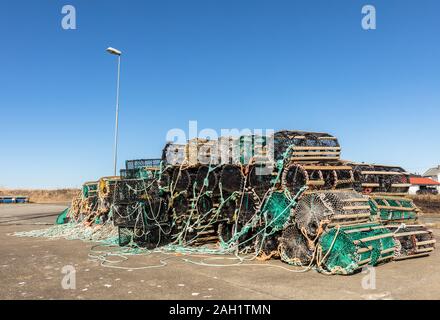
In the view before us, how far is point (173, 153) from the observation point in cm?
1033

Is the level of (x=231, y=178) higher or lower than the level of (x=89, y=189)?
higher

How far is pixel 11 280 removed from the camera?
621 centimetres

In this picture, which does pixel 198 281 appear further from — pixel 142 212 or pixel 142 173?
pixel 142 173

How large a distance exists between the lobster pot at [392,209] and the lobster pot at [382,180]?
0.45 m

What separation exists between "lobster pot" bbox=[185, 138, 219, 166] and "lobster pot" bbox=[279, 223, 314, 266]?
3017 mm

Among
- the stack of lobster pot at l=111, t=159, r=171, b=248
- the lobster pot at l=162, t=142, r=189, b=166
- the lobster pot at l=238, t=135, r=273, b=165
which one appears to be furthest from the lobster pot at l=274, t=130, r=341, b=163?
the stack of lobster pot at l=111, t=159, r=171, b=248

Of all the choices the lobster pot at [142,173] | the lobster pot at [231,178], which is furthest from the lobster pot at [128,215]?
the lobster pot at [231,178]

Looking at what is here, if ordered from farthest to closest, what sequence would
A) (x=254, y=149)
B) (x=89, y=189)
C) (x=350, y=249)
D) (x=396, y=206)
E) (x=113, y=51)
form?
(x=113, y=51) → (x=89, y=189) → (x=254, y=149) → (x=396, y=206) → (x=350, y=249)

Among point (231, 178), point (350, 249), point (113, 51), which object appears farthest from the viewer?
point (113, 51)

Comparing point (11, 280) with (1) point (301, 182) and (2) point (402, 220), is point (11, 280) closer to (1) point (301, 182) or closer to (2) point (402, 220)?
(1) point (301, 182)

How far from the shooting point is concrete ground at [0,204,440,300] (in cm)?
520

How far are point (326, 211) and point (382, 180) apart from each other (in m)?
3.23

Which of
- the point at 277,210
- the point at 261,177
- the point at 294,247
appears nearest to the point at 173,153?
the point at 261,177

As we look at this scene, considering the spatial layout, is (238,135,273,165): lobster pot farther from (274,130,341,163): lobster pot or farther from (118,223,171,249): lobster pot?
(118,223,171,249): lobster pot
